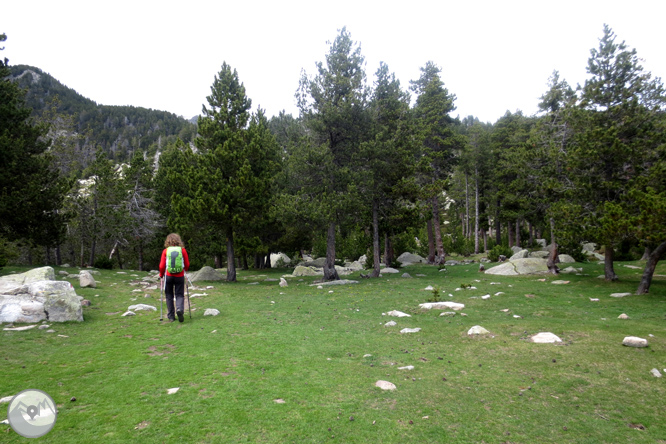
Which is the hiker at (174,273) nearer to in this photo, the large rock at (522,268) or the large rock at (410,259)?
the large rock at (522,268)

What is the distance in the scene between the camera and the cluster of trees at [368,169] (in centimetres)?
1527

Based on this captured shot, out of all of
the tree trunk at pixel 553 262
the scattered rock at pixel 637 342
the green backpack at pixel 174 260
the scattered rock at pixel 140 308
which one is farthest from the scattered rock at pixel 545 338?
the tree trunk at pixel 553 262

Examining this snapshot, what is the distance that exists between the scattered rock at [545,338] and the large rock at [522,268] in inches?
574

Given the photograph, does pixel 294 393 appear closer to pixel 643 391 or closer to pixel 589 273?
pixel 643 391

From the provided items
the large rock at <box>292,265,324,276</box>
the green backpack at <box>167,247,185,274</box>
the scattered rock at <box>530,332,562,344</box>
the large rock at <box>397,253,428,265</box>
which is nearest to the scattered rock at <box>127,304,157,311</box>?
the green backpack at <box>167,247,185,274</box>

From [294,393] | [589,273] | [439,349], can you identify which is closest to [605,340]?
[439,349]

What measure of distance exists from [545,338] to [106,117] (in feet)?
599

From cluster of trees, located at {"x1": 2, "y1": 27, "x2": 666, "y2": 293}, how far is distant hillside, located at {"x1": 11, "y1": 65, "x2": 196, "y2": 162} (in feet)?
372

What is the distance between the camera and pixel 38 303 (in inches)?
344

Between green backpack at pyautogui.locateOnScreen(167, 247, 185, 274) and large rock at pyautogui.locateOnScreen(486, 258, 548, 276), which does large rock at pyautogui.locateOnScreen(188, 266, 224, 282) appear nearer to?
green backpack at pyautogui.locateOnScreen(167, 247, 185, 274)

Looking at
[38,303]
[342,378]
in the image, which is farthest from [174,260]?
[342,378]

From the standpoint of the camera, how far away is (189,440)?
361 centimetres

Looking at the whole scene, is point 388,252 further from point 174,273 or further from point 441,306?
point 174,273

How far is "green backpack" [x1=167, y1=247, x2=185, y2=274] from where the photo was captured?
9367 millimetres
